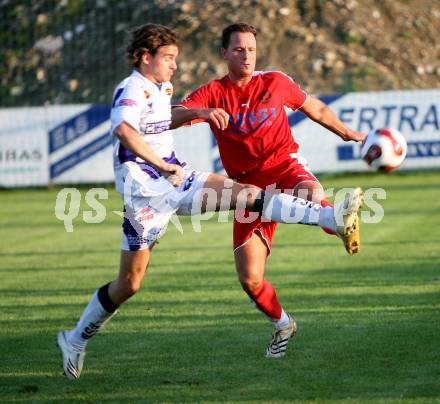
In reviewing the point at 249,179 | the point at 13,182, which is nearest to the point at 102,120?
the point at 13,182

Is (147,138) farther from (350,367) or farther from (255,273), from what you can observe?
(350,367)

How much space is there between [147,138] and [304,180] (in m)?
1.30

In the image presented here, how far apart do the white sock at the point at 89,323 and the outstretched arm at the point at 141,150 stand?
112cm

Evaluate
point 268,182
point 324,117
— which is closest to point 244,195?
point 268,182

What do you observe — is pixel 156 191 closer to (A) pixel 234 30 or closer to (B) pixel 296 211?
(B) pixel 296 211

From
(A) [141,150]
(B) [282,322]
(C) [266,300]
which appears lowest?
(B) [282,322]

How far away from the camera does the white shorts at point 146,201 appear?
6.41m

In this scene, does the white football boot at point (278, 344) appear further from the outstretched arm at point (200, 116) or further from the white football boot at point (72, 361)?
the outstretched arm at point (200, 116)

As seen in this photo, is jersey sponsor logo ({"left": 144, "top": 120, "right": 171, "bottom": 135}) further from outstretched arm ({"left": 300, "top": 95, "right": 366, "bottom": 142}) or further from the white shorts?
outstretched arm ({"left": 300, "top": 95, "right": 366, "bottom": 142})

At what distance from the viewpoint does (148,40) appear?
634cm

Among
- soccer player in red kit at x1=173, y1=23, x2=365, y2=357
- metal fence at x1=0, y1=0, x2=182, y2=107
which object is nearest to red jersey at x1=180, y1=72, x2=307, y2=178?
soccer player in red kit at x1=173, y1=23, x2=365, y2=357

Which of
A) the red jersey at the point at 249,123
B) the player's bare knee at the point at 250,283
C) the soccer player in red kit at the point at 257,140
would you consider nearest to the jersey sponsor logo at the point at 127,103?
the soccer player in red kit at the point at 257,140

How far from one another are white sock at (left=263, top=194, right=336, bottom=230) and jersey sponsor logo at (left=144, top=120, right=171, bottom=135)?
826 millimetres

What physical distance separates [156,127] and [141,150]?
420mm
